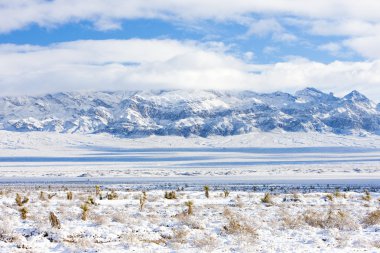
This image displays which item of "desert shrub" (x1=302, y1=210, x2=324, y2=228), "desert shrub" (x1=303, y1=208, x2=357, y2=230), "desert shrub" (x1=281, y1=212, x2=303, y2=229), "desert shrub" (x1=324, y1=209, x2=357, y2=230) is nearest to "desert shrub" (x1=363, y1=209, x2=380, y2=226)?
"desert shrub" (x1=303, y1=208, x2=357, y2=230)

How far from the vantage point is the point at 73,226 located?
2045cm

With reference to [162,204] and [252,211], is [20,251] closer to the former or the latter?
[252,211]

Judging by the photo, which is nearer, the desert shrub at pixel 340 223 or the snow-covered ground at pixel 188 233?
the snow-covered ground at pixel 188 233

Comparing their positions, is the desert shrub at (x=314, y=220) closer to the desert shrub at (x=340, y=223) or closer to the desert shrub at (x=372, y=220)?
the desert shrub at (x=340, y=223)

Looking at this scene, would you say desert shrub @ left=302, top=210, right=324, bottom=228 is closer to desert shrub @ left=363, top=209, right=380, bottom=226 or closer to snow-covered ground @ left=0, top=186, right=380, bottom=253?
snow-covered ground @ left=0, top=186, right=380, bottom=253

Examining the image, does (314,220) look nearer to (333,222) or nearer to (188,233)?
(333,222)

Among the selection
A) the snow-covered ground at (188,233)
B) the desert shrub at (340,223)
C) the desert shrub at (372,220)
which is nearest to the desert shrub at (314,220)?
the snow-covered ground at (188,233)

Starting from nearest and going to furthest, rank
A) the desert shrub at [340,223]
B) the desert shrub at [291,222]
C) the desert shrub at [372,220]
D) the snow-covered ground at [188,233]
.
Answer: the snow-covered ground at [188,233] → the desert shrub at [340,223] → the desert shrub at [291,222] → the desert shrub at [372,220]

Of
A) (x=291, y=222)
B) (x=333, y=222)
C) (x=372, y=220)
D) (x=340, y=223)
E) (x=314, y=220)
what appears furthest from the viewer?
(x=372, y=220)

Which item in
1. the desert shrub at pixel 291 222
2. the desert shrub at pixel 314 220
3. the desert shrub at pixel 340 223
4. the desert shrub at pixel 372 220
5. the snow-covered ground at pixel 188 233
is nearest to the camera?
the snow-covered ground at pixel 188 233

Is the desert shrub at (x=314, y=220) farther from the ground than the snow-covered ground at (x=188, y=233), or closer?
farther from the ground

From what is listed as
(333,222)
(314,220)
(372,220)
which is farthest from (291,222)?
(372,220)

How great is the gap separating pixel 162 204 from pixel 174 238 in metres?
13.1

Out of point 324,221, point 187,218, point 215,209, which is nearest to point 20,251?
point 187,218
